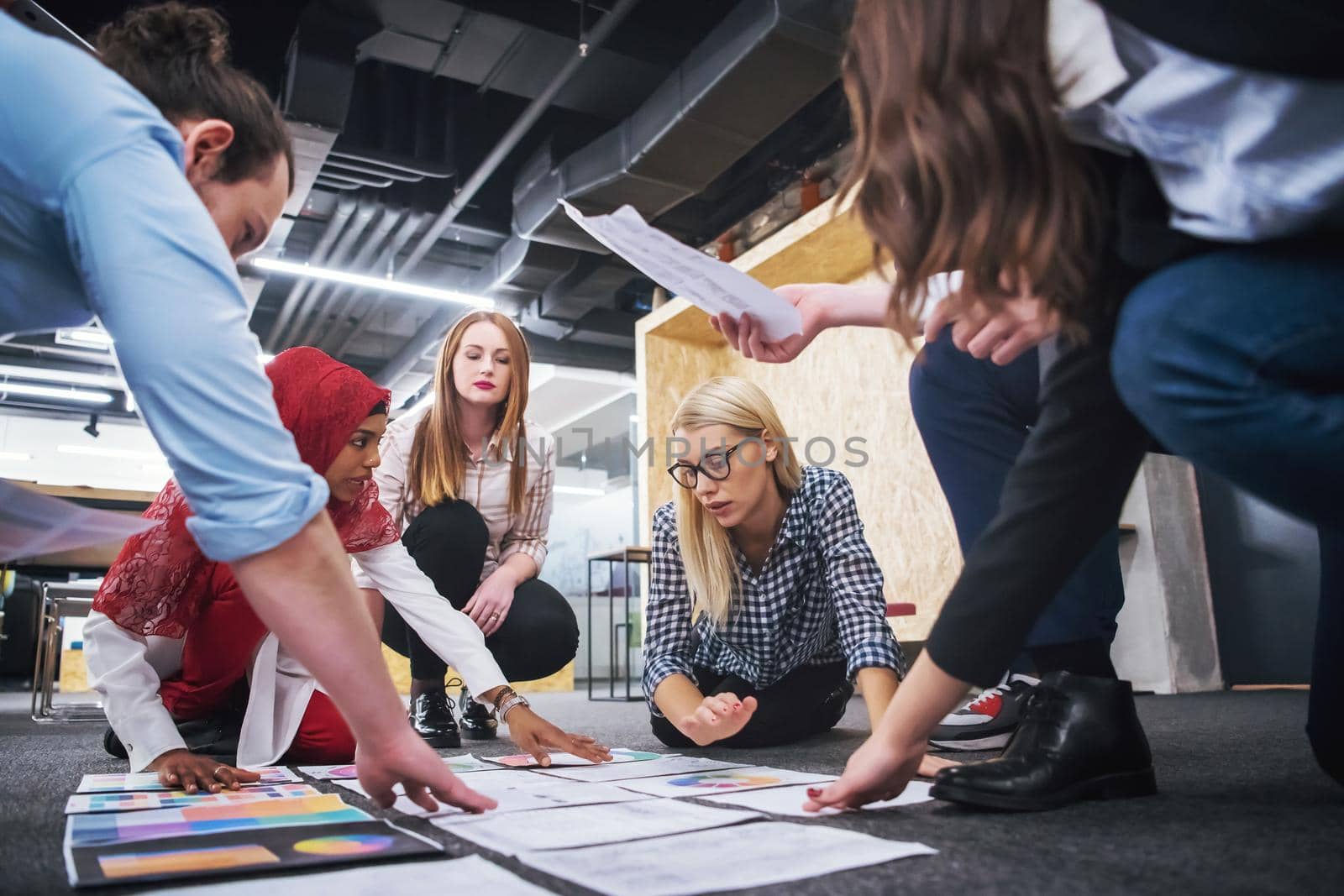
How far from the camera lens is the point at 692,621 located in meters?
1.60

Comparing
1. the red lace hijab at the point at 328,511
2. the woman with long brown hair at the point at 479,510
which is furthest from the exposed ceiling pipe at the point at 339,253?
the red lace hijab at the point at 328,511

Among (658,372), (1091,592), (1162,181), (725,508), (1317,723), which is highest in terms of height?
(658,372)

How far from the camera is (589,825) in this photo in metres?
0.74

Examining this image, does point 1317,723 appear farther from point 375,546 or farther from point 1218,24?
point 375,546

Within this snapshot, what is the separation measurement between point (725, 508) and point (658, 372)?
133 inches

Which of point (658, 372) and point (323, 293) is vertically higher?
point (323, 293)

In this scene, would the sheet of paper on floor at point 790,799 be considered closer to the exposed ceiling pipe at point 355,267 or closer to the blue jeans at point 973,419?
the blue jeans at point 973,419

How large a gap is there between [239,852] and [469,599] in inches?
51.7

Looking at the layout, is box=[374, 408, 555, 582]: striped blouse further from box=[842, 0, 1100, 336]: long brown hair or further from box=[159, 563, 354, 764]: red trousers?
box=[842, 0, 1100, 336]: long brown hair

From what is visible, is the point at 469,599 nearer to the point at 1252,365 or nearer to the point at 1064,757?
the point at 1064,757

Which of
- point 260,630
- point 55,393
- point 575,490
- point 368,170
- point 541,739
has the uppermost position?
point 368,170

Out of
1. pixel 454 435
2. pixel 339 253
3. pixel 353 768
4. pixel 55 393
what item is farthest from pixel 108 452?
pixel 353 768

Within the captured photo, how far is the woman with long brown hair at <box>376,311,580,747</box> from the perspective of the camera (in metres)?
1.88

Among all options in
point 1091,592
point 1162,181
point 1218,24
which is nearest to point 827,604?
point 1091,592
